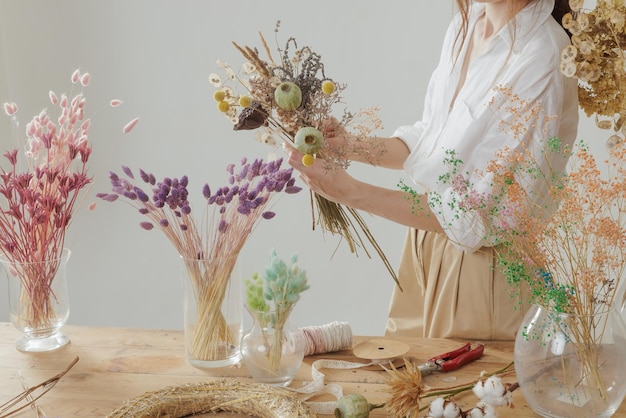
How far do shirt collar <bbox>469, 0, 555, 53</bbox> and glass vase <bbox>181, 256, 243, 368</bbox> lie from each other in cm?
93

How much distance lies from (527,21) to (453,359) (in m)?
0.90

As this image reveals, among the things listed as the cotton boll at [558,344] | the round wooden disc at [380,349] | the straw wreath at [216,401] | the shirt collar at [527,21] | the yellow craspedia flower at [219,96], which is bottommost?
the straw wreath at [216,401]

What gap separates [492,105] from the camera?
208 cm

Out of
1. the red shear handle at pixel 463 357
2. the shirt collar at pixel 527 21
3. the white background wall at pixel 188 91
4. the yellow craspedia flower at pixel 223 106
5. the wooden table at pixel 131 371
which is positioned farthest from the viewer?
the white background wall at pixel 188 91

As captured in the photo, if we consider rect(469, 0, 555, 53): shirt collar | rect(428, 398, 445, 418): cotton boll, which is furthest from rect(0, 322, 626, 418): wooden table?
rect(469, 0, 555, 53): shirt collar

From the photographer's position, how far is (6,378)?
189 cm

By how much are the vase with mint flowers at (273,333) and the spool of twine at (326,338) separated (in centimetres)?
13

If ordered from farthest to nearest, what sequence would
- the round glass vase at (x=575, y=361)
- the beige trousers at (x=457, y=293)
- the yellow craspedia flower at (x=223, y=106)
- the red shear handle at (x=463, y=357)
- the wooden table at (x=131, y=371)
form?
the beige trousers at (x=457, y=293)
the yellow craspedia flower at (x=223, y=106)
the red shear handle at (x=463, y=357)
the wooden table at (x=131, y=371)
the round glass vase at (x=575, y=361)

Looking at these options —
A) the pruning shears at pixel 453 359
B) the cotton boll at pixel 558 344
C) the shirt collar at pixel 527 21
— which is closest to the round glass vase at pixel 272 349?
the pruning shears at pixel 453 359

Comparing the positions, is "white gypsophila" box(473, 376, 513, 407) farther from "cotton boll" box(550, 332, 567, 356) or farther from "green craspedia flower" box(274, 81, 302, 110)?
"green craspedia flower" box(274, 81, 302, 110)

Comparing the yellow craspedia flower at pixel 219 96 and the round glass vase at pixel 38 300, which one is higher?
the yellow craspedia flower at pixel 219 96

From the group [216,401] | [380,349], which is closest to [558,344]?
[380,349]

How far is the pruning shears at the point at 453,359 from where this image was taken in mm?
1866

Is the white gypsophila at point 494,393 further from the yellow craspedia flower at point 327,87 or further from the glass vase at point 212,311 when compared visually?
the yellow craspedia flower at point 327,87
